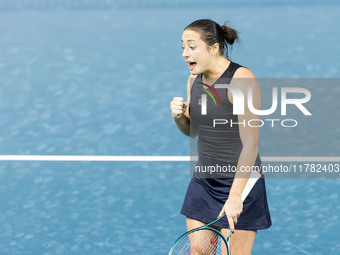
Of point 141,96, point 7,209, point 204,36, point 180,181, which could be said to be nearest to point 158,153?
point 180,181

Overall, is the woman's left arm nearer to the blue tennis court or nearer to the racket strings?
the racket strings

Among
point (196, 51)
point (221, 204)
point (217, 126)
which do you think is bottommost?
point (221, 204)

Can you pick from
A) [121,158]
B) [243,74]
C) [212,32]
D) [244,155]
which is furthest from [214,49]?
[121,158]

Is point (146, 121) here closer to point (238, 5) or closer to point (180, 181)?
point (180, 181)

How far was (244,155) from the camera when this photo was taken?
3.68 metres

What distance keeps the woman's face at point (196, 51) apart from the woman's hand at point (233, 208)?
2.25 feet

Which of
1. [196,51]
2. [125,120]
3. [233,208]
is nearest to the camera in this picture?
[233,208]

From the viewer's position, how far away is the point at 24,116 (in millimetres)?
7230

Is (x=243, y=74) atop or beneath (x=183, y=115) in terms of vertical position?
atop

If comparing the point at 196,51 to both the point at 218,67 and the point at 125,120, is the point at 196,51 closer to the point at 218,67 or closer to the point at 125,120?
the point at 218,67

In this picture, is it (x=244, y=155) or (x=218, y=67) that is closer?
(x=244, y=155)

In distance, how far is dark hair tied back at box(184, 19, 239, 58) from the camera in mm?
3822

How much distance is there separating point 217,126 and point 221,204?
1.40 feet

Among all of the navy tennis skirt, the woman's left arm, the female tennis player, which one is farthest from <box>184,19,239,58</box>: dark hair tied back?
the navy tennis skirt
